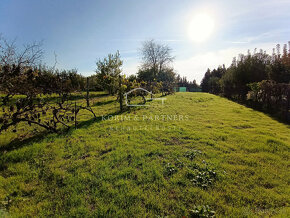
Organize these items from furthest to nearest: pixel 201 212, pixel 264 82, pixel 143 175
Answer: pixel 264 82 < pixel 143 175 < pixel 201 212

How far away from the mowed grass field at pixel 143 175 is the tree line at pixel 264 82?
4.97 m

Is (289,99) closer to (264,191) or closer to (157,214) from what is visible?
(264,191)

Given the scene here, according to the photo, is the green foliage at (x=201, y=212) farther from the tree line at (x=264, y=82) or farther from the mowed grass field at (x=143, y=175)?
the tree line at (x=264, y=82)

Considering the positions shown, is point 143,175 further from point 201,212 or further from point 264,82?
point 264,82

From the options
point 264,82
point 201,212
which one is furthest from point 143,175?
Answer: point 264,82

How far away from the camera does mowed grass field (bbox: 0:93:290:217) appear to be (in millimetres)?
1821

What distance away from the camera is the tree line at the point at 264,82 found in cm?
734

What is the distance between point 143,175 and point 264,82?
11141mm

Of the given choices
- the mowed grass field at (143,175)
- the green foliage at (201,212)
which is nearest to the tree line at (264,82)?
the mowed grass field at (143,175)

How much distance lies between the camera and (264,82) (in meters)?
8.96

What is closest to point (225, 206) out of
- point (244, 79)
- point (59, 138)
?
point (59, 138)

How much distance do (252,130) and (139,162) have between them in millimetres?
4477

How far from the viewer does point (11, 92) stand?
343 centimetres

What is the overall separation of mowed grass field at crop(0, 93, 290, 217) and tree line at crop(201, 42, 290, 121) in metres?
4.97
